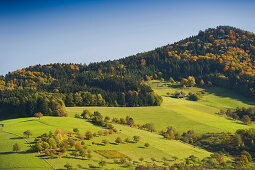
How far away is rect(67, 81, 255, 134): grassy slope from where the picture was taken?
117250mm

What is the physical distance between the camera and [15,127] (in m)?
96.7

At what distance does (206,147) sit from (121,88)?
3948 inches

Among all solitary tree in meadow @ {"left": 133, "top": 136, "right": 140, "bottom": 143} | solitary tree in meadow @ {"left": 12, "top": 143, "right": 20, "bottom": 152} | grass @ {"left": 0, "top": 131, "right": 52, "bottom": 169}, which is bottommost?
solitary tree in meadow @ {"left": 133, "top": 136, "right": 140, "bottom": 143}

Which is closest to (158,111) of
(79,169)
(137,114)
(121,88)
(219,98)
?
(137,114)

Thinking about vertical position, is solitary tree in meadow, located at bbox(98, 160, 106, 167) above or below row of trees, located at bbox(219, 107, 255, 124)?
below

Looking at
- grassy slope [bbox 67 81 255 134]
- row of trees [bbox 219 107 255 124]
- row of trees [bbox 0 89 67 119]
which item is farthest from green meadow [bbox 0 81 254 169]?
row of trees [bbox 0 89 67 119]

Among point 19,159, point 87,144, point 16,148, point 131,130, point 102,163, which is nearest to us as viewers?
point 19,159

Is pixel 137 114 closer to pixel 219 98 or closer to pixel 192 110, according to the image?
pixel 192 110

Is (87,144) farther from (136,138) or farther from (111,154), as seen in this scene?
(136,138)

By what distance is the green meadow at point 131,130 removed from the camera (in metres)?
64.6

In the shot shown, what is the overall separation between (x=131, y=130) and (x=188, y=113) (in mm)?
46813

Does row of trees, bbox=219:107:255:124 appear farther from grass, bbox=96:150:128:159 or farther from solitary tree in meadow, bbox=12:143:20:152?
solitary tree in meadow, bbox=12:143:20:152

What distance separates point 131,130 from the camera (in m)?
106

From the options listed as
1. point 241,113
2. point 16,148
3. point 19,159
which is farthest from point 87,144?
point 241,113
